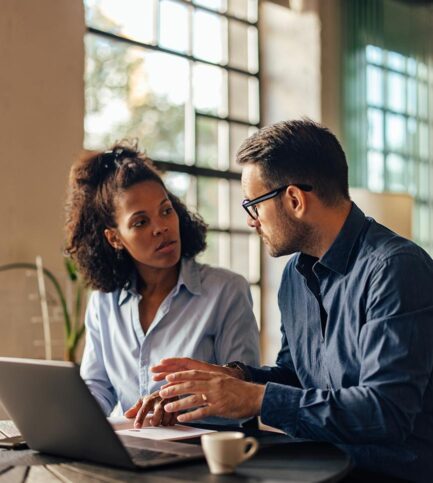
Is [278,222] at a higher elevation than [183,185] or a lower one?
lower

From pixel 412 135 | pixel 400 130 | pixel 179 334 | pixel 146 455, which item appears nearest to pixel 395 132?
pixel 400 130

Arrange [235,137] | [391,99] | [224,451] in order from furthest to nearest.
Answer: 1. [391,99]
2. [235,137]
3. [224,451]

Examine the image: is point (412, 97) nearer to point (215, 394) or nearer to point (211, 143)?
point (211, 143)

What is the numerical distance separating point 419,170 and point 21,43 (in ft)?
10.8

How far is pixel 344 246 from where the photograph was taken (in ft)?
6.40

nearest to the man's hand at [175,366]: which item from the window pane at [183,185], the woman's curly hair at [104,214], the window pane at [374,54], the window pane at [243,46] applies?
the woman's curly hair at [104,214]

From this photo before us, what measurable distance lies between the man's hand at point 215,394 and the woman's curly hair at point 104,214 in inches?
38.3

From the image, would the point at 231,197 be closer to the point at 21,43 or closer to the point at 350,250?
the point at 21,43

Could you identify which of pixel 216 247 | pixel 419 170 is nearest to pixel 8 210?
pixel 216 247

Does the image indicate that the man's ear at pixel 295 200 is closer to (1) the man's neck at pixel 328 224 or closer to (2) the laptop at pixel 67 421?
(1) the man's neck at pixel 328 224

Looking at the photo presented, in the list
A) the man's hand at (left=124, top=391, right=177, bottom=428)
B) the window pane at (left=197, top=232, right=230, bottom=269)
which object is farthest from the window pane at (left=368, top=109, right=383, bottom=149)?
the man's hand at (left=124, top=391, right=177, bottom=428)

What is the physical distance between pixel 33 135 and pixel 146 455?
242cm

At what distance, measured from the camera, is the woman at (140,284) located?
251 cm

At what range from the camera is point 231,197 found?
527 cm
